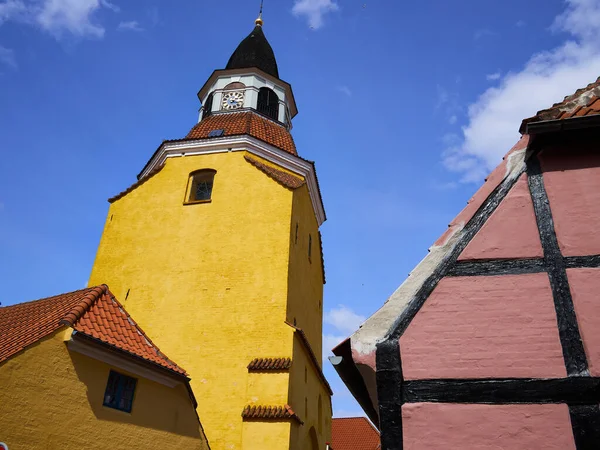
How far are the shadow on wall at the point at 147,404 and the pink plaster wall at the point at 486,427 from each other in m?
5.47

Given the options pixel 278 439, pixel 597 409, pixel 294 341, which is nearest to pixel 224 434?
pixel 278 439

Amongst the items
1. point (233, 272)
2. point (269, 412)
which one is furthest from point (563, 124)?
point (233, 272)

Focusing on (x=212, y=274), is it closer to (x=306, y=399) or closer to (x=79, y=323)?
(x=306, y=399)

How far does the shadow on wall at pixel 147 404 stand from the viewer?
7.48 metres

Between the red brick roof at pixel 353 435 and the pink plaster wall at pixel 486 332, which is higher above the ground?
the red brick roof at pixel 353 435

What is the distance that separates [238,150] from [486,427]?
11.9 meters

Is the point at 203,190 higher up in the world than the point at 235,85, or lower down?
lower down

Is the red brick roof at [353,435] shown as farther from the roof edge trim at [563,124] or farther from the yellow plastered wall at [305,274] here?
the roof edge trim at [563,124]

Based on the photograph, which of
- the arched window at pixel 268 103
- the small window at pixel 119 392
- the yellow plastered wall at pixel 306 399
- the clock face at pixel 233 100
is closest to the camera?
the small window at pixel 119 392

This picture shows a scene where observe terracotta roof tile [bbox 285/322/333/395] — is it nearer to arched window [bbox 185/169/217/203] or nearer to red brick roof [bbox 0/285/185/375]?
Result: red brick roof [bbox 0/285/185/375]

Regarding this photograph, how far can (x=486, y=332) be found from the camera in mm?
3957

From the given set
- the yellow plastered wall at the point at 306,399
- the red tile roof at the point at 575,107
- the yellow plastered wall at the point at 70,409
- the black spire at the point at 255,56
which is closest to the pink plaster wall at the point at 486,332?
the red tile roof at the point at 575,107

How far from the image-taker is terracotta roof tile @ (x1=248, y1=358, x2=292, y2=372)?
10.4 meters

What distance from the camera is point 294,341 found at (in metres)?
10.9
